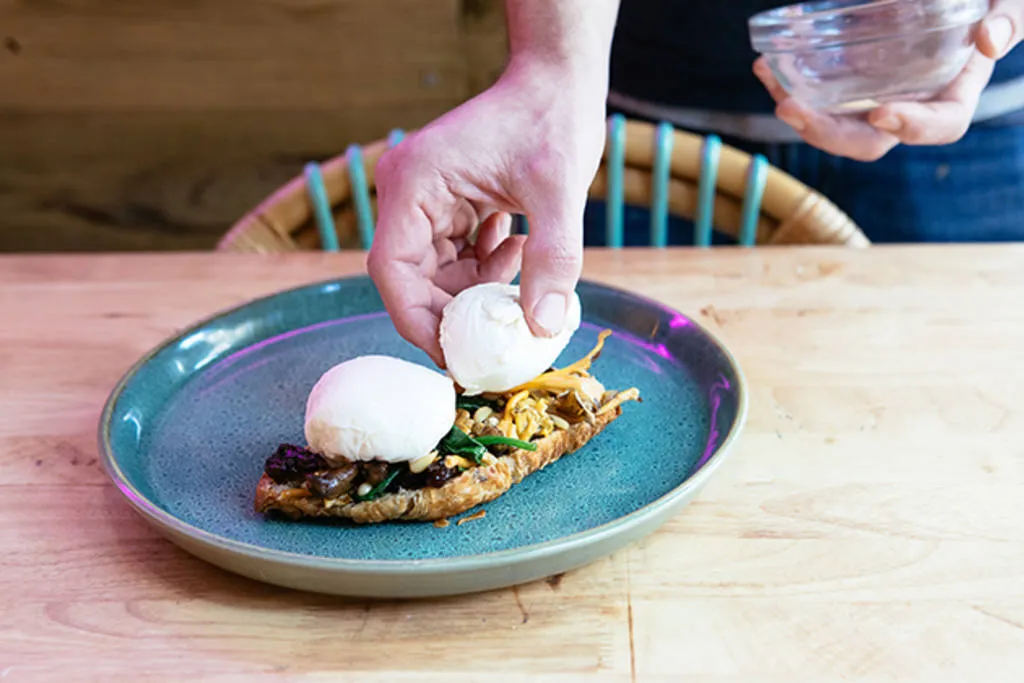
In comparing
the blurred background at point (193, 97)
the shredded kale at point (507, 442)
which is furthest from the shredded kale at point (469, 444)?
the blurred background at point (193, 97)

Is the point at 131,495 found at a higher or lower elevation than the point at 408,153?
lower

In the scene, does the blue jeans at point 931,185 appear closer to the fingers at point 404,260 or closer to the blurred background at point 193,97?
the fingers at point 404,260

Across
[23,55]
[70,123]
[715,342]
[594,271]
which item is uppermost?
[715,342]

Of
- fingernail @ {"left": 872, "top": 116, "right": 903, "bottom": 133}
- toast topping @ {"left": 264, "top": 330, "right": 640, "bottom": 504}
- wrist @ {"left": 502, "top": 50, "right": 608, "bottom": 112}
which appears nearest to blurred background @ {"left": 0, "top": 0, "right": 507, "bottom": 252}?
fingernail @ {"left": 872, "top": 116, "right": 903, "bottom": 133}

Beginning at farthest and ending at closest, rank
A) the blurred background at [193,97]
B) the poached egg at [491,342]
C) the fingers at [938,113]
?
1. the blurred background at [193,97]
2. the fingers at [938,113]
3. the poached egg at [491,342]

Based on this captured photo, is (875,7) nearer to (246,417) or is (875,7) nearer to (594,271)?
(594,271)

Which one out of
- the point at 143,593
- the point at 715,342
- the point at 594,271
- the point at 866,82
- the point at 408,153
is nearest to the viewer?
the point at 143,593

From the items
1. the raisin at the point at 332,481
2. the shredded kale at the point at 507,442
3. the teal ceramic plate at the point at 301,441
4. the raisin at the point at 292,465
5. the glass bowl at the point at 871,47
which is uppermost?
the glass bowl at the point at 871,47

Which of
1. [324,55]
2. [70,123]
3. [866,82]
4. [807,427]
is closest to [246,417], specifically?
[807,427]
